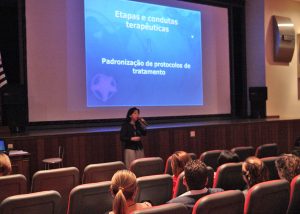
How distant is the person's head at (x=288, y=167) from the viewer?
307 centimetres

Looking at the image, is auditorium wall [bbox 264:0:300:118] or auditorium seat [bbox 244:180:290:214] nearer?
auditorium seat [bbox 244:180:290:214]

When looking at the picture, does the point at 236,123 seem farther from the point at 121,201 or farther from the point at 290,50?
the point at 121,201

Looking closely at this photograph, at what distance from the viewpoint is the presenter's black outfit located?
19.0 feet

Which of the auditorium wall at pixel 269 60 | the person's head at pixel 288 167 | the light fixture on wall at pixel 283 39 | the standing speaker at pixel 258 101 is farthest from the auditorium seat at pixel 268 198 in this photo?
the light fixture on wall at pixel 283 39

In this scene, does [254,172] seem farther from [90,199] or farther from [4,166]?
[4,166]

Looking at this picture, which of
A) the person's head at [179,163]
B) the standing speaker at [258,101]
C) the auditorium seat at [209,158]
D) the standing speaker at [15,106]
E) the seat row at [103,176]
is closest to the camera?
the seat row at [103,176]

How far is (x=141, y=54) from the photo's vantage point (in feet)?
24.8

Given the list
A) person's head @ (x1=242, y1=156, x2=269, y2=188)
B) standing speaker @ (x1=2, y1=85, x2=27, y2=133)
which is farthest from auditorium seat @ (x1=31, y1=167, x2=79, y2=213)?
standing speaker @ (x1=2, y1=85, x2=27, y2=133)

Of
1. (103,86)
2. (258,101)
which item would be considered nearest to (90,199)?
(103,86)

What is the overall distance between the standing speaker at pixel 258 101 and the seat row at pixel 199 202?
259 inches

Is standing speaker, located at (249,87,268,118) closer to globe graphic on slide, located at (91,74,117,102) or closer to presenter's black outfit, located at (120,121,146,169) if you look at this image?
globe graphic on slide, located at (91,74,117,102)

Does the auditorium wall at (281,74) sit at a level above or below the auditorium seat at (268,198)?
above

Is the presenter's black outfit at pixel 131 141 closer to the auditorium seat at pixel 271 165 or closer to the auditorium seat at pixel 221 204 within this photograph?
the auditorium seat at pixel 271 165

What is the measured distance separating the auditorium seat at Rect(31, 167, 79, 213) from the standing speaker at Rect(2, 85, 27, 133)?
2737 mm
